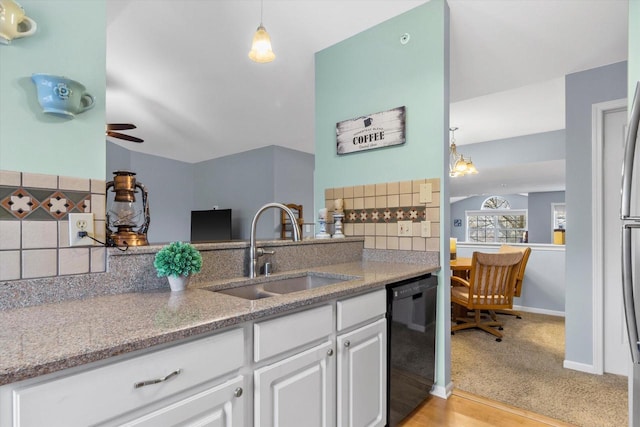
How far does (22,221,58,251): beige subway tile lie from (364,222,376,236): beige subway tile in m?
1.80

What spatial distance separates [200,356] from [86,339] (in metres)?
0.27

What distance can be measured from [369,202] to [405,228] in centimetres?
34

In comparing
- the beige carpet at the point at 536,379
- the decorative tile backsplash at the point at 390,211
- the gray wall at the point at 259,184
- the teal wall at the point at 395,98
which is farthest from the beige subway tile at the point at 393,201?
the gray wall at the point at 259,184

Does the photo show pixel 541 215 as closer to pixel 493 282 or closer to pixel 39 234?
pixel 493 282

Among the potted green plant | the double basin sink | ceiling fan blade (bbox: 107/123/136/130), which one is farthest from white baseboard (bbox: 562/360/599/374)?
ceiling fan blade (bbox: 107/123/136/130)

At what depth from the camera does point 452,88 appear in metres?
3.03

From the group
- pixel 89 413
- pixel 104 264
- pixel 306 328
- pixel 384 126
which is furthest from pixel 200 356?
pixel 384 126

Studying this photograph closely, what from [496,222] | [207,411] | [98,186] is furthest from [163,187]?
[496,222]

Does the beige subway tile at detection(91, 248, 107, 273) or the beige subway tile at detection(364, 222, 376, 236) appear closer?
the beige subway tile at detection(91, 248, 107, 273)

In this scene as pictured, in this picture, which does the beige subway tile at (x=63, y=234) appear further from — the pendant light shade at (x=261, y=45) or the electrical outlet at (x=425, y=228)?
the electrical outlet at (x=425, y=228)

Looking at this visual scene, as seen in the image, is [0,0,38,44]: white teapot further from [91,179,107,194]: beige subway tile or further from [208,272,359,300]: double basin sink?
[208,272,359,300]: double basin sink

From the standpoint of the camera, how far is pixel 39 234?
1.05 meters

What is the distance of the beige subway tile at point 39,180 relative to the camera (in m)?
1.04

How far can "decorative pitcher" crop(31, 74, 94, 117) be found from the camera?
1.03 meters
